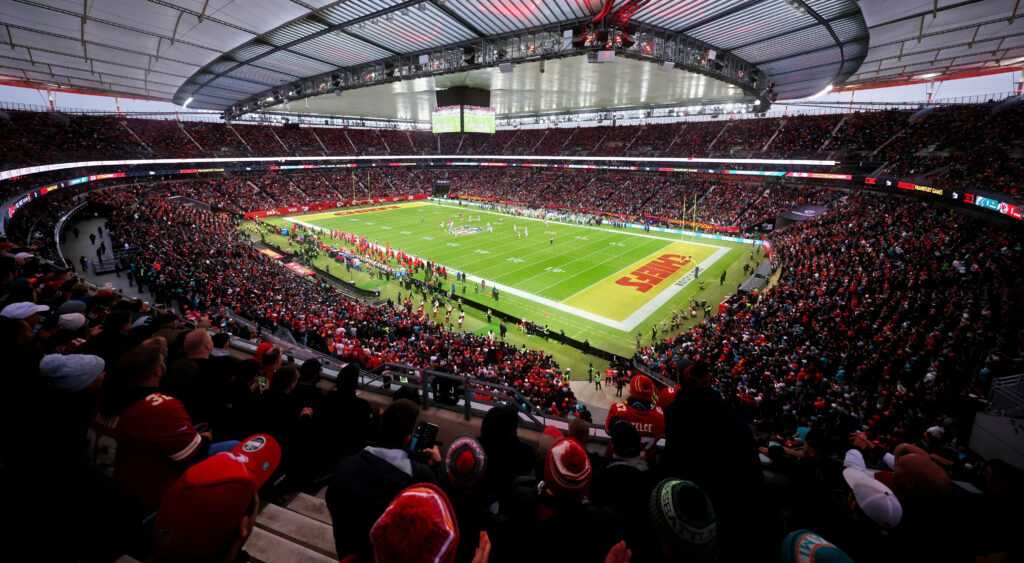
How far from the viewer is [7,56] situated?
2131 cm

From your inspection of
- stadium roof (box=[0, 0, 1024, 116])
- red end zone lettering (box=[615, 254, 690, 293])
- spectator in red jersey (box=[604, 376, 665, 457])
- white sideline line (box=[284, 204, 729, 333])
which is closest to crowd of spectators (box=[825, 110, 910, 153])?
stadium roof (box=[0, 0, 1024, 116])

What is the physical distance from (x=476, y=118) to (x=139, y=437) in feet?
116

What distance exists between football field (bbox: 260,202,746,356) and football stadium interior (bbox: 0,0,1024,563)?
0.36m

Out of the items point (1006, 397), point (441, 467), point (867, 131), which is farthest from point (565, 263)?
point (867, 131)

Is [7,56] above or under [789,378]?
above

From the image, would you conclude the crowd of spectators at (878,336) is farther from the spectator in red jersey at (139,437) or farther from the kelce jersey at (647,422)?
the spectator in red jersey at (139,437)

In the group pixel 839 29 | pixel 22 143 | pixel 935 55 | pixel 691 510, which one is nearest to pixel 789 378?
pixel 691 510

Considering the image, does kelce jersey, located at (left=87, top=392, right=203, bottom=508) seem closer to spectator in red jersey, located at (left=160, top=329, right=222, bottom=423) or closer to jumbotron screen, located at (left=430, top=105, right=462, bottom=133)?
spectator in red jersey, located at (left=160, top=329, right=222, bottom=423)

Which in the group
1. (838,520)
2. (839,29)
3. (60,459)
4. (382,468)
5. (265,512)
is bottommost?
(265,512)

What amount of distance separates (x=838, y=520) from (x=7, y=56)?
35783mm

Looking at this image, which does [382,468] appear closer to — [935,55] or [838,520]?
[838,520]

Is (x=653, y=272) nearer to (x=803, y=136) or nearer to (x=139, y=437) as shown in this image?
(x=139, y=437)

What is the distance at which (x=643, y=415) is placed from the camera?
429cm

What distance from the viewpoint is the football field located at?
2300 cm
